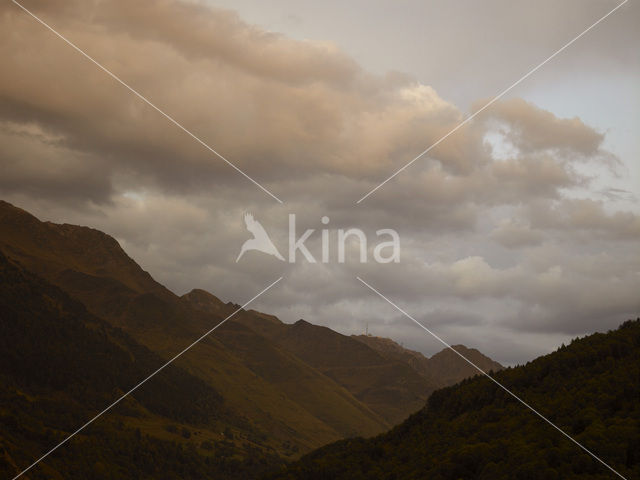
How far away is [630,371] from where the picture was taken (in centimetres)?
16612

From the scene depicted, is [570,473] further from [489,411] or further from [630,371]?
[489,411]

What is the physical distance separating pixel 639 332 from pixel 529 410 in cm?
4224

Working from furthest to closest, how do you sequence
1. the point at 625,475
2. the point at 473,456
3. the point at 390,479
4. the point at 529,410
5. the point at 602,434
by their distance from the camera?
the point at 390,479, the point at 529,410, the point at 473,456, the point at 602,434, the point at 625,475

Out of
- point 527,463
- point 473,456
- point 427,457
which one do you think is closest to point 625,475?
point 527,463

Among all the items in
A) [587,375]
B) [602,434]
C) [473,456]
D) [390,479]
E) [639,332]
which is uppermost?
[639,332]

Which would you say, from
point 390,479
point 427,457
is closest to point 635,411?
point 427,457

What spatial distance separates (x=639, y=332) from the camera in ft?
630

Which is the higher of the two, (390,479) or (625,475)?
(625,475)

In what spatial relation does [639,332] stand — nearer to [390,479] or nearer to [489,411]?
[489,411]

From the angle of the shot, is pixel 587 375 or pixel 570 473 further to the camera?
pixel 587 375

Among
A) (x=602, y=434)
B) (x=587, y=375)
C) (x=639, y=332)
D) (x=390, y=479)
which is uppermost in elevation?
(x=639, y=332)

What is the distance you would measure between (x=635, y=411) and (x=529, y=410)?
39955mm

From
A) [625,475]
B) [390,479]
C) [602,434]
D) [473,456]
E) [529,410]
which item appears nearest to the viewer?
[625,475]

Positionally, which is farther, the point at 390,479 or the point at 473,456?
the point at 390,479
